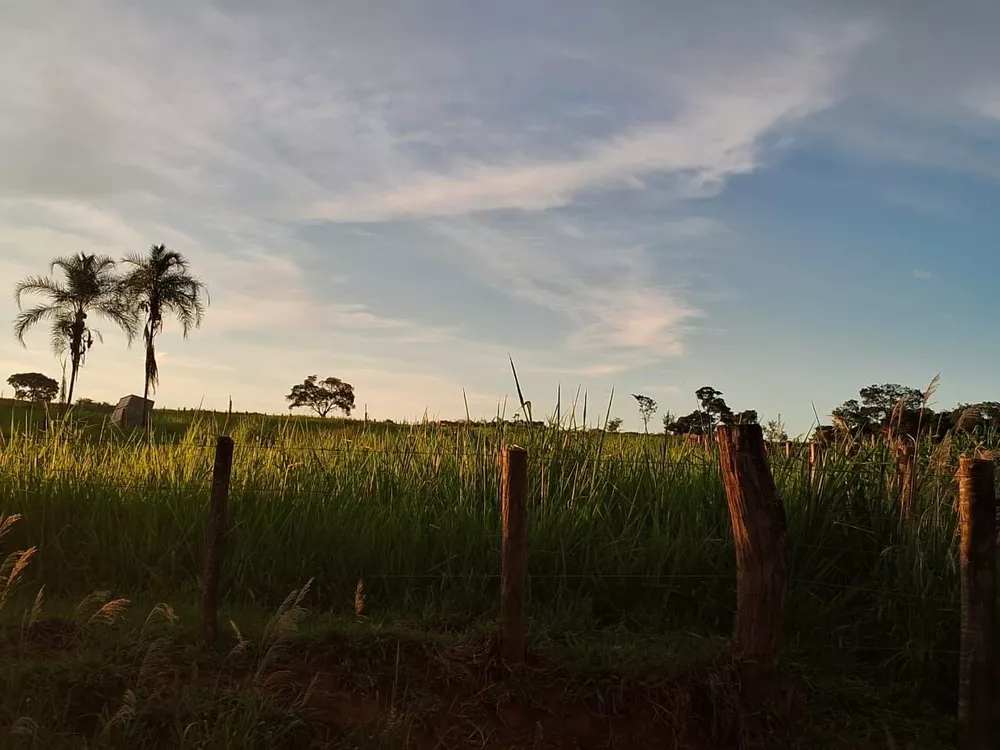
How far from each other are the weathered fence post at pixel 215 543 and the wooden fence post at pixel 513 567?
1.61 m

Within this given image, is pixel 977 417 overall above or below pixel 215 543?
above

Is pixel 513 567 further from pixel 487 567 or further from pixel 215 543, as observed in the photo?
pixel 215 543

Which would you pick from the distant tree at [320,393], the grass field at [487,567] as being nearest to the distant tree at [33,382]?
the distant tree at [320,393]

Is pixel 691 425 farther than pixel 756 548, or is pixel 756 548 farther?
pixel 691 425

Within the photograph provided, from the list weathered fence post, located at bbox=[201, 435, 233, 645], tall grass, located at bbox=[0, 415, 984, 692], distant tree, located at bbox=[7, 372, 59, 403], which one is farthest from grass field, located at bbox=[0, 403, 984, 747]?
distant tree, located at bbox=[7, 372, 59, 403]

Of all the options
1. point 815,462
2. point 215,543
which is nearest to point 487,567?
point 215,543

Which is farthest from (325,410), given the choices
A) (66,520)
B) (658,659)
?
(658,659)

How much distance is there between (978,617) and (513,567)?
2433 mm

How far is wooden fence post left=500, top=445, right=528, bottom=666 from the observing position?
451 centimetres

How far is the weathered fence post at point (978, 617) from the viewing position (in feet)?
14.3

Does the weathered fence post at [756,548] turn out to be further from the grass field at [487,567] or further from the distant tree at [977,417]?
the distant tree at [977,417]

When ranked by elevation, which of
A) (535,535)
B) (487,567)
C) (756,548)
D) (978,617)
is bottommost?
(487,567)

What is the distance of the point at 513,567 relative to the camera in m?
4.54

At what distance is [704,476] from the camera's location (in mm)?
6711
